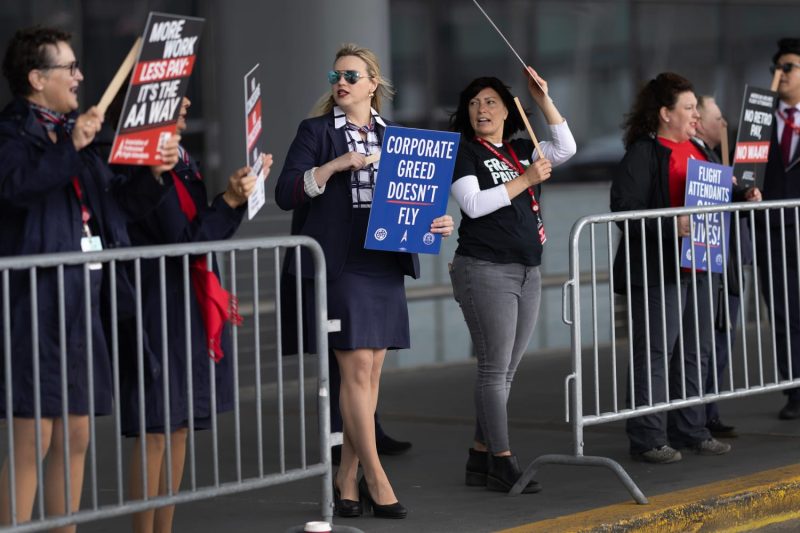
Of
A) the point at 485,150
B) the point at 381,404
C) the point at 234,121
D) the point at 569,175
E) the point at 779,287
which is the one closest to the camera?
the point at 485,150

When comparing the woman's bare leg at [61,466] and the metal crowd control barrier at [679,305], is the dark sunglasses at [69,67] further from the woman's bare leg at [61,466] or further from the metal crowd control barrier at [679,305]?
the metal crowd control barrier at [679,305]

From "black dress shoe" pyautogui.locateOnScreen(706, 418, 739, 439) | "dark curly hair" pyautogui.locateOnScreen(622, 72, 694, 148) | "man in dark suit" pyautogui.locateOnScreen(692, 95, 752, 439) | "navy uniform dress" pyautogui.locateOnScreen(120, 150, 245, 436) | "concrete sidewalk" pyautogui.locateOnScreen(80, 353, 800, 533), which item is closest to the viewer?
"navy uniform dress" pyautogui.locateOnScreen(120, 150, 245, 436)

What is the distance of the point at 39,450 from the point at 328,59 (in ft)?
20.4

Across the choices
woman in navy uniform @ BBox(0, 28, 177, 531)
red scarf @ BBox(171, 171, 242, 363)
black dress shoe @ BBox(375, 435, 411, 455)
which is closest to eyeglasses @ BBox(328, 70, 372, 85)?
red scarf @ BBox(171, 171, 242, 363)

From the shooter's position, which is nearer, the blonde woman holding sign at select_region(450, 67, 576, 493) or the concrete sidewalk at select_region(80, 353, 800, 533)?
the concrete sidewalk at select_region(80, 353, 800, 533)

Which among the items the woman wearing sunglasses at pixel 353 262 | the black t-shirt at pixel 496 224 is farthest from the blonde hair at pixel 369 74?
the black t-shirt at pixel 496 224

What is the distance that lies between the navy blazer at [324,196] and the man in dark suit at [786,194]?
120 inches

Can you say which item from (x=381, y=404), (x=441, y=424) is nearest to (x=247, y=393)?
(x=381, y=404)

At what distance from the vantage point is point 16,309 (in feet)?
17.0

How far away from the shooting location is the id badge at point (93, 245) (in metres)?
5.34

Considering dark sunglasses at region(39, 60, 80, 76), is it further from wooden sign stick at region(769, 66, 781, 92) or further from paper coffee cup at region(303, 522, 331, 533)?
wooden sign stick at region(769, 66, 781, 92)

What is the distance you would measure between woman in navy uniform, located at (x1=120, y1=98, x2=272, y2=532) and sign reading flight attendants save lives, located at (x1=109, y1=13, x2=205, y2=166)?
166 mm

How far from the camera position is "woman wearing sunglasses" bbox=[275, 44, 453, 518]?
256 inches

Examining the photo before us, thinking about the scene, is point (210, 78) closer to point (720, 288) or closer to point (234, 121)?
point (234, 121)
